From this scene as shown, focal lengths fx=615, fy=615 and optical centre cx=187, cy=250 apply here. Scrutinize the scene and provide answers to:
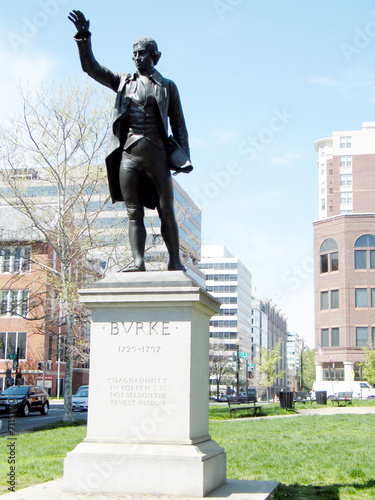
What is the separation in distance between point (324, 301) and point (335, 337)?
14.5 feet

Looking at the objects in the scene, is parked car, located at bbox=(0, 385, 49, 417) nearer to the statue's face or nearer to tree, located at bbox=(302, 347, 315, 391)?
the statue's face

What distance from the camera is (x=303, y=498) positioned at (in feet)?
23.7

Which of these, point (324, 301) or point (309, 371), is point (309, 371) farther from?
point (324, 301)

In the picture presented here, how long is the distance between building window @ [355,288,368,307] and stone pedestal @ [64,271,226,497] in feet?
213

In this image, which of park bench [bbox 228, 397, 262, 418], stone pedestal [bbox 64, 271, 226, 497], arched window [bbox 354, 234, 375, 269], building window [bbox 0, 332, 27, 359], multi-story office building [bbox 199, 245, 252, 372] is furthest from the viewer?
multi-story office building [bbox 199, 245, 252, 372]

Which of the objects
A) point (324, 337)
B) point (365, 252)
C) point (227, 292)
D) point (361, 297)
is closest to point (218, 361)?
point (324, 337)

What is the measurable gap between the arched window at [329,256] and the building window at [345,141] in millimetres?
60338

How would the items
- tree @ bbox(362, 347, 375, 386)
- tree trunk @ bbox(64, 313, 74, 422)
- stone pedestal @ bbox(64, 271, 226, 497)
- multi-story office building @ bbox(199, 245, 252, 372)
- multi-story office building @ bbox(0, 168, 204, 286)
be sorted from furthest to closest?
multi-story office building @ bbox(199, 245, 252, 372) < tree @ bbox(362, 347, 375, 386) < multi-story office building @ bbox(0, 168, 204, 286) < tree trunk @ bbox(64, 313, 74, 422) < stone pedestal @ bbox(64, 271, 226, 497)

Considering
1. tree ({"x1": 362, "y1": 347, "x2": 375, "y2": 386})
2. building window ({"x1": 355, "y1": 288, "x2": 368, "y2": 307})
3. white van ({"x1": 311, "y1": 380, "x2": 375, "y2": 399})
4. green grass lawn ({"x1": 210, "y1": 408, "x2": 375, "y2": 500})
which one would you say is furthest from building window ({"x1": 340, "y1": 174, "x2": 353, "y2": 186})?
green grass lawn ({"x1": 210, "y1": 408, "x2": 375, "y2": 500})

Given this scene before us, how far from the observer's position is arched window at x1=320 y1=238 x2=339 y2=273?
233 feet

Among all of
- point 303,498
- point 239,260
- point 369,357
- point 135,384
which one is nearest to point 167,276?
point 135,384

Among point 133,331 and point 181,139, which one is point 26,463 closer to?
point 133,331

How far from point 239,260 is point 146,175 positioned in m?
121

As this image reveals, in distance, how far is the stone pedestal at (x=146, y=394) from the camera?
20.4 ft
